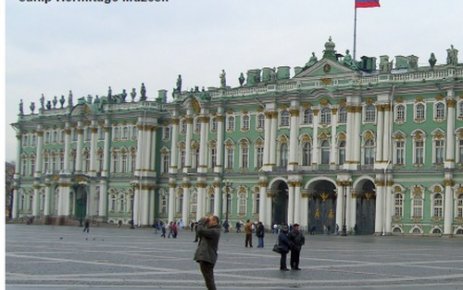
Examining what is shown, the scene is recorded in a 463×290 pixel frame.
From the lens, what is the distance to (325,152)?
82188 mm

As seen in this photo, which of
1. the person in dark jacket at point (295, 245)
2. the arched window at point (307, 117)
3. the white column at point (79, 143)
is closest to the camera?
the person in dark jacket at point (295, 245)

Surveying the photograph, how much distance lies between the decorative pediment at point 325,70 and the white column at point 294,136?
304 centimetres

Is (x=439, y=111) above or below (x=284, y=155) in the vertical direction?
above

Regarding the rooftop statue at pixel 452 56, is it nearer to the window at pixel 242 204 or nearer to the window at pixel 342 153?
the window at pixel 342 153

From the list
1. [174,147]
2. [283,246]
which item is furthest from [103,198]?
[283,246]

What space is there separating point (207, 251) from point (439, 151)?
61654 mm

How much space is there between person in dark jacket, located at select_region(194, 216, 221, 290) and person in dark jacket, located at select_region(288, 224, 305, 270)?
37.3 feet

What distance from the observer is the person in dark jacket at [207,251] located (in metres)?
15.9

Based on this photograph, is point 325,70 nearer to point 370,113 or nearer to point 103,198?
point 370,113

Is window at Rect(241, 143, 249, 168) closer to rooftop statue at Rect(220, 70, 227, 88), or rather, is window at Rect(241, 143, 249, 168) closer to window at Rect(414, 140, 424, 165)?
rooftop statue at Rect(220, 70, 227, 88)

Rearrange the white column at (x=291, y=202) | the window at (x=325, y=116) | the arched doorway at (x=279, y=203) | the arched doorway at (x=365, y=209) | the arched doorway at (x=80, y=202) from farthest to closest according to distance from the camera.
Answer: the arched doorway at (x=80, y=202) → the arched doorway at (x=279, y=203) → the white column at (x=291, y=202) → the window at (x=325, y=116) → the arched doorway at (x=365, y=209)

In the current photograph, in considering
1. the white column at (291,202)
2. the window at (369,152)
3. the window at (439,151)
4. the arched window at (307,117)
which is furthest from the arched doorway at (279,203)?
the window at (439,151)

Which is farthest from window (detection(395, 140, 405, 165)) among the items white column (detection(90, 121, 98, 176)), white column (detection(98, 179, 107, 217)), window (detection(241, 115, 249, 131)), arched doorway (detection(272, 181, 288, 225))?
white column (detection(90, 121, 98, 176))

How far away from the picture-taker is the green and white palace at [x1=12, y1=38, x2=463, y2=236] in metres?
75.3
